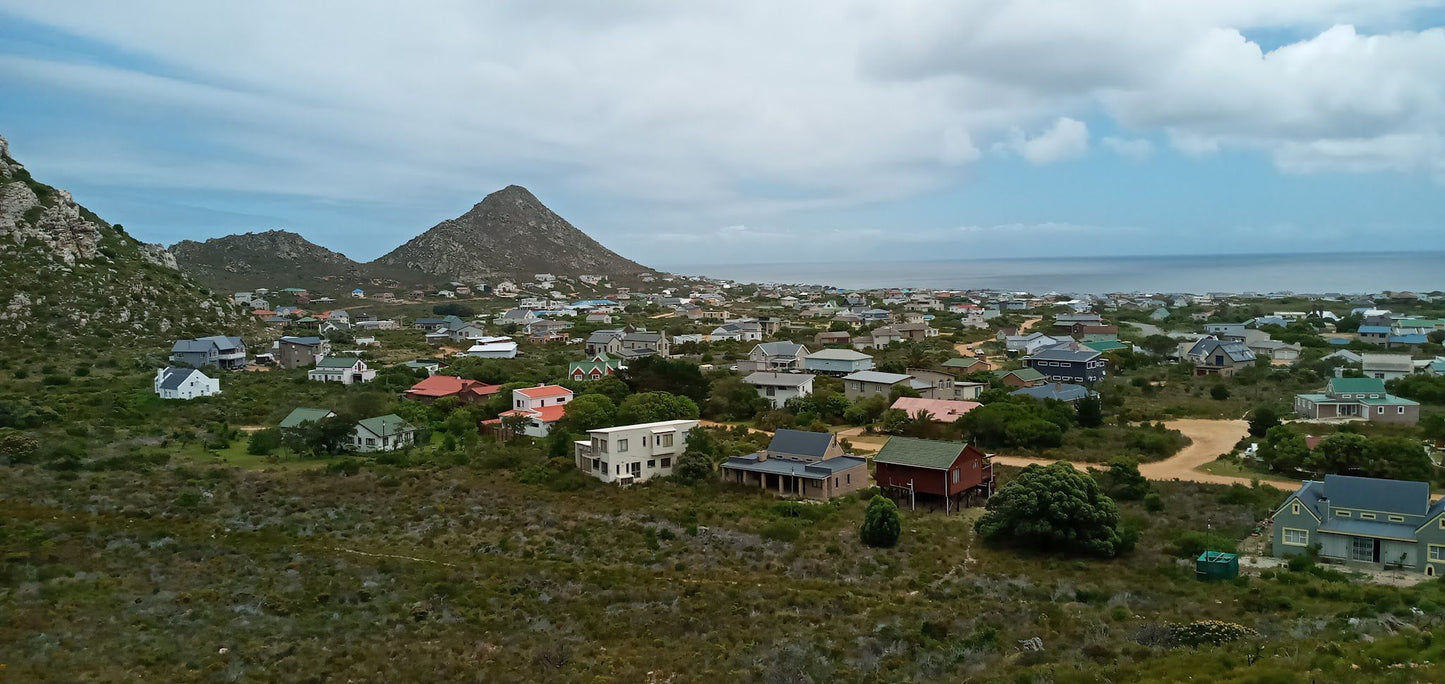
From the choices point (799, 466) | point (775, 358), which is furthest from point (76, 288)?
point (799, 466)

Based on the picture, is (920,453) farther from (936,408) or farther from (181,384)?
(181,384)

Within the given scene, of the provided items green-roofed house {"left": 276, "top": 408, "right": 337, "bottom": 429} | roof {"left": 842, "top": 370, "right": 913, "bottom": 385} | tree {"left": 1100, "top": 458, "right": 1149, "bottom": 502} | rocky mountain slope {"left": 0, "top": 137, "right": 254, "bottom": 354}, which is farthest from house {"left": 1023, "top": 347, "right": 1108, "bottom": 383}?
rocky mountain slope {"left": 0, "top": 137, "right": 254, "bottom": 354}

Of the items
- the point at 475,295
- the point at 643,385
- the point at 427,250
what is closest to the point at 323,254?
the point at 427,250

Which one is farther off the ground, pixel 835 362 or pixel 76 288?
pixel 76 288

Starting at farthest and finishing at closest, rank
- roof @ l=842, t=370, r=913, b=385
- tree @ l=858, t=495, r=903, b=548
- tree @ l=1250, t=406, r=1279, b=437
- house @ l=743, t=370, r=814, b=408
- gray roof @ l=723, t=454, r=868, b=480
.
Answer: roof @ l=842, t=370, r=913, b=385 < house @ l=743, t=370, r=814, b=408 < tree @ l=1250, t=406, r=1279, b=437 < gray roof @ l=723, t=454, r=868, b=480 < tree @ l=858, t=495, r=903, b=548

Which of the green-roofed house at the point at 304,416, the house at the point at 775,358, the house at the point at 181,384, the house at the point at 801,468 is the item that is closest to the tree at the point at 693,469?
the house at the point at 801,468

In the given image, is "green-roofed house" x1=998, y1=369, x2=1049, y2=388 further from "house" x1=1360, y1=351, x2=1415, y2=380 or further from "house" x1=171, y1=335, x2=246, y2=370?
"house" x1=171, y1=335, x2=246, y2=370
